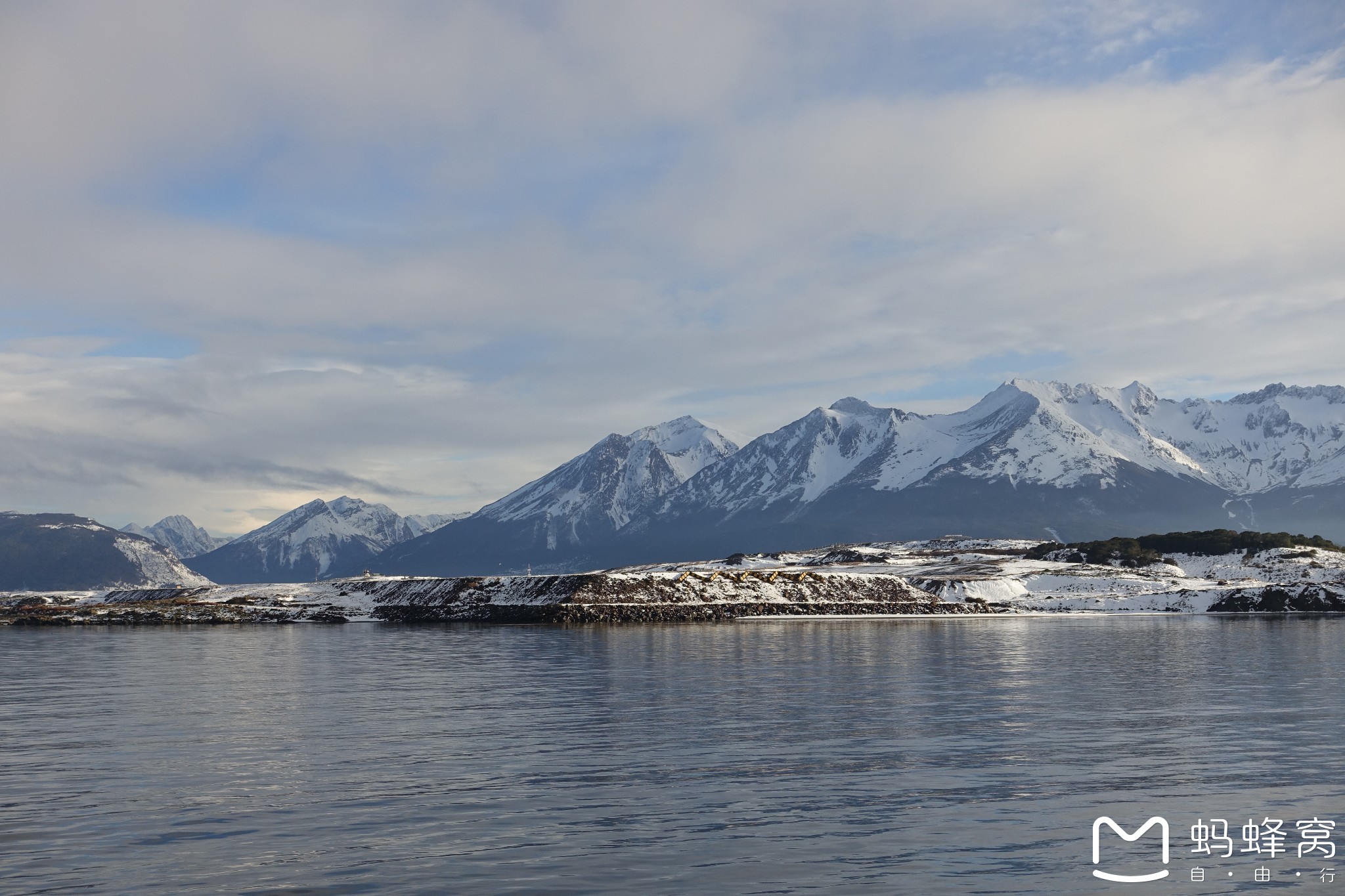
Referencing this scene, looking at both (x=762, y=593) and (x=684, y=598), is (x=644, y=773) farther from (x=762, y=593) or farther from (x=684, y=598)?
(x=762, y=593)

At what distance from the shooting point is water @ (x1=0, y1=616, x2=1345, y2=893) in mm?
21312


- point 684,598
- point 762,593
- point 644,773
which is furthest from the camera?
point 762,593

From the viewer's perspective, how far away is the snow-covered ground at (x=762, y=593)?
465ft

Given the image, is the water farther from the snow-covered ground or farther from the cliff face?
the snow-covered ground

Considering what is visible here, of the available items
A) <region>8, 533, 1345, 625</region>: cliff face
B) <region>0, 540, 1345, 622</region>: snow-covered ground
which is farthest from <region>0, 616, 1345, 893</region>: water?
<region>0, 540, 1345, 622</region>: snow-covered ground

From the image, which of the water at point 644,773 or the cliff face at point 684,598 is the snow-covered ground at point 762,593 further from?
the water at point 644,773

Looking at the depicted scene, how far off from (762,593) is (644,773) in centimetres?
11652

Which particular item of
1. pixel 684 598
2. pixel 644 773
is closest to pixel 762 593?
pixel 684 598

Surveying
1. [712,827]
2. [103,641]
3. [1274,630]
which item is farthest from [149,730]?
[1274,630]

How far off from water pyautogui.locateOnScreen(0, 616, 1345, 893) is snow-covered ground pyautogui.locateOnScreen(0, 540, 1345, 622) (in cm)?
7574

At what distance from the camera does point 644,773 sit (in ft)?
101

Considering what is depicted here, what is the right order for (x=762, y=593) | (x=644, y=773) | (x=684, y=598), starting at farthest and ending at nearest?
(x=762, y=593)
(x=684, y=598)
(x=644, y=773)

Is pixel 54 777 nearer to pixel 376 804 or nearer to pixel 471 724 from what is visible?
pixel 376 804

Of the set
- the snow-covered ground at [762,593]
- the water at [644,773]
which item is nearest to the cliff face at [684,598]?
the snow-covered ground at [762,593]
